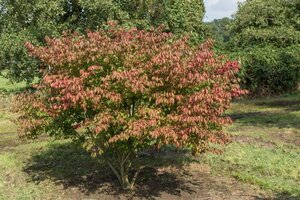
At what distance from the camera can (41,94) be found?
9234 mm

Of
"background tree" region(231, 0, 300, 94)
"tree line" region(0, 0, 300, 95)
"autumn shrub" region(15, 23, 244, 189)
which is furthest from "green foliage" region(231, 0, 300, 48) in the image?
"autumn shrub" region(15, 23, 244, 189)

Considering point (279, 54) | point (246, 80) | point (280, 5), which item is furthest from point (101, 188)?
point (280, 5)

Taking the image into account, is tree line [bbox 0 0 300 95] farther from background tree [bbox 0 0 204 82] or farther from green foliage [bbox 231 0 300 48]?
green foliage [bbox 231 0 300 48]

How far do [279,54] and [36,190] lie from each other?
1973 cm

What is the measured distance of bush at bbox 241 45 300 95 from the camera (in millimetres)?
25109

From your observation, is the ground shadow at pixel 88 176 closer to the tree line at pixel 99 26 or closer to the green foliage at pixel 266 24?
the tree line at pixel 99 26

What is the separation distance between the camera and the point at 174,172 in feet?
34.2

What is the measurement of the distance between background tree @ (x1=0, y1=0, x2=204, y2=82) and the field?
36.4 feet

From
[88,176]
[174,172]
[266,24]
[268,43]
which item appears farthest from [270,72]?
[88,176]

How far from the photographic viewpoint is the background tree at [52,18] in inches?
947

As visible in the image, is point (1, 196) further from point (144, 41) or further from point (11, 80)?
point (11, 80)

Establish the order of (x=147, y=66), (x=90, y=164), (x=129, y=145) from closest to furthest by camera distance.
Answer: (x=147, y=66) < (x=129, y=145) < (x=90, y=164)

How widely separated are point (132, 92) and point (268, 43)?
26746 mm

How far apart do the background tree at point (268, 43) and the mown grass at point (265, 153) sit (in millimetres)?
7210
